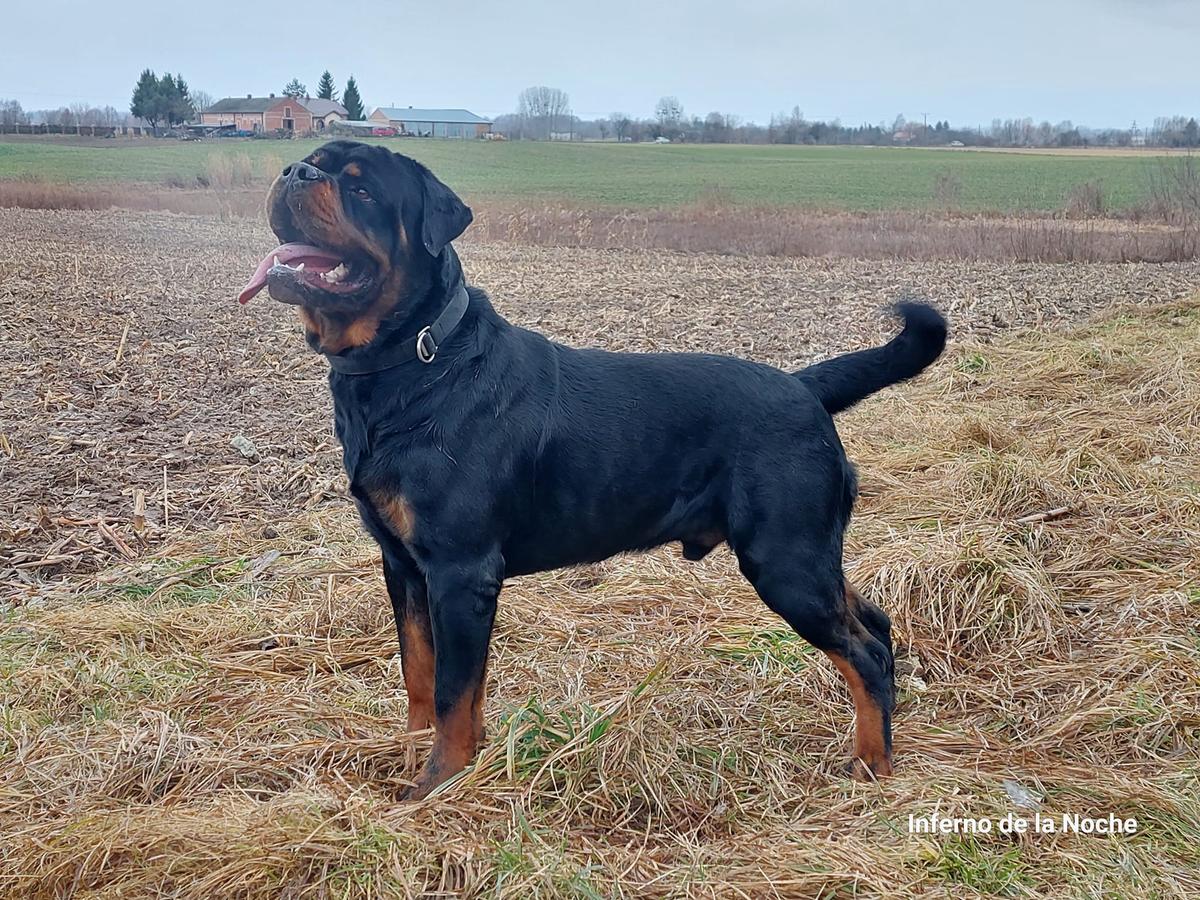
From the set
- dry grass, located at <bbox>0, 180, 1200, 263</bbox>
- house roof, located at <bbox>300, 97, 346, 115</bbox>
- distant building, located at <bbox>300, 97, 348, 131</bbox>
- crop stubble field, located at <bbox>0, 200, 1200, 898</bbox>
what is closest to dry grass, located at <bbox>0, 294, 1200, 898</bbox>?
crop stubble field, located at <bbox>0, 200, 1200, 898</bbox>

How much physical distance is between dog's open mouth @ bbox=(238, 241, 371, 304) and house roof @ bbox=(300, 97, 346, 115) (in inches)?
1796

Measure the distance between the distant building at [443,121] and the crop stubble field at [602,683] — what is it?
57.9 meters

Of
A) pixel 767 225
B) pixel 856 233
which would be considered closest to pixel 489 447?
pixel 856 233

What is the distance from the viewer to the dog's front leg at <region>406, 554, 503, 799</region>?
10.6 ft

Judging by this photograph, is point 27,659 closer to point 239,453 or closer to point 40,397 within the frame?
point 239,453

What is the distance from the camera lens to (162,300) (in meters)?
13.1

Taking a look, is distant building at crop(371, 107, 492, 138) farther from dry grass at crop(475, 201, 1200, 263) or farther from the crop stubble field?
the crop stubble field

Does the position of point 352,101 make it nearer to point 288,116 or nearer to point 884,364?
point 288,116

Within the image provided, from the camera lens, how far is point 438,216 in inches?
136

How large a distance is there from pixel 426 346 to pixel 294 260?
0.60 meters

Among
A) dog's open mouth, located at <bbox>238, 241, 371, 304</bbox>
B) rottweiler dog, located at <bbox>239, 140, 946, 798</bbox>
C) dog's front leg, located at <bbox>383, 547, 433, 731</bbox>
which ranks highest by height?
dog's open mouth, located at <bbox>238, 241, 371, 304</bbox>

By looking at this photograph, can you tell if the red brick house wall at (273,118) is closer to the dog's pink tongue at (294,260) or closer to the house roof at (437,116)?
the house roof at (437,116)

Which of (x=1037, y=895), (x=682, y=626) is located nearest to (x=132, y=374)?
(x=682, y=626)

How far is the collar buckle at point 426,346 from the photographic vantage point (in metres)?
3.36
